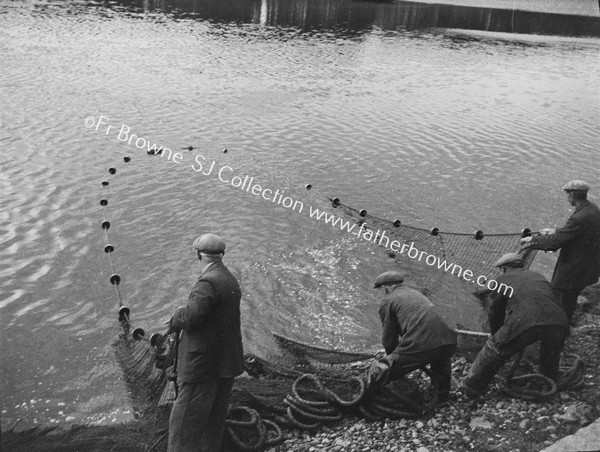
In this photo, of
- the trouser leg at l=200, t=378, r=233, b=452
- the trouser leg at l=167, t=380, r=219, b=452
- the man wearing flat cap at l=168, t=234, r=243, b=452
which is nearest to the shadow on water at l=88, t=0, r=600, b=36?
the man wearing flat cap at l=168, t=234, r=243, b=452

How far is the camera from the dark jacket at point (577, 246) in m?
7.56

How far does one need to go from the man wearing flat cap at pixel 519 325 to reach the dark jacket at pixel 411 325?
598mm

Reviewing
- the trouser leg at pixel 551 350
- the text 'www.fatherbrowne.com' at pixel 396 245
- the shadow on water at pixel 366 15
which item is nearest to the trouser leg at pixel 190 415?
the trouser leg at pixel 551 350

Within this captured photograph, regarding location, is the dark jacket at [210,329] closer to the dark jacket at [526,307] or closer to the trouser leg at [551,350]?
the dark jacket at [526,307]

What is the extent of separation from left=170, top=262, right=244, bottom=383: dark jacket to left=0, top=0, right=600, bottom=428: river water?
272cm

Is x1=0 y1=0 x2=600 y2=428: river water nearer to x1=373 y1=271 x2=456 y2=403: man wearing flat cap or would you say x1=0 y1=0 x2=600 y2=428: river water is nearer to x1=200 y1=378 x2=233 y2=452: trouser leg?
x1=200 y1=378 x2=233 y2=452: trouser leg

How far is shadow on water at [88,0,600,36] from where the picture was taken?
51594 mm

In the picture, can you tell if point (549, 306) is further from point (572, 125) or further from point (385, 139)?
point (572, 125)

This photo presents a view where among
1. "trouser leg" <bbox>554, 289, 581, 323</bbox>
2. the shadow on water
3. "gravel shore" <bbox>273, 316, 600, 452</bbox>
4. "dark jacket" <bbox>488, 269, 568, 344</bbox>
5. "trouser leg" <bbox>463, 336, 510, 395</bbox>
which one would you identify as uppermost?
the shadow on water

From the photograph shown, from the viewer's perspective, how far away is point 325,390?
22.5 ft

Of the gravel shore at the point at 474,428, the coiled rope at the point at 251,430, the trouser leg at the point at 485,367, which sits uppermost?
the trouser leg at the point at 485,367

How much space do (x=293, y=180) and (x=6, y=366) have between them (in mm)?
9789

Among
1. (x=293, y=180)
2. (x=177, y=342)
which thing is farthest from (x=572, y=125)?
(x=177, y=342)

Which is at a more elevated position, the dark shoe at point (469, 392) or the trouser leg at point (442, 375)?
the trouser leg at point (442, 375)
